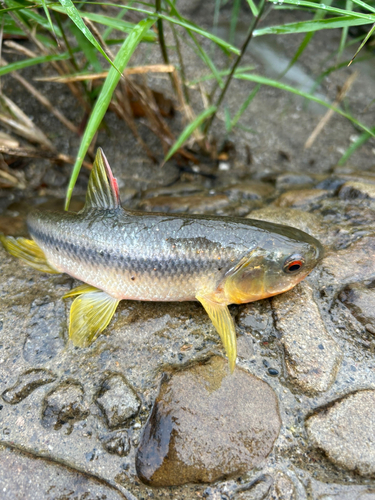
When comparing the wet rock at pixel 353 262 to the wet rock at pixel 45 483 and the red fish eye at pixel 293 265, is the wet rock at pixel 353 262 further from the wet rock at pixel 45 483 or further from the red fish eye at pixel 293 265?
the wet rock at pixel 45 483

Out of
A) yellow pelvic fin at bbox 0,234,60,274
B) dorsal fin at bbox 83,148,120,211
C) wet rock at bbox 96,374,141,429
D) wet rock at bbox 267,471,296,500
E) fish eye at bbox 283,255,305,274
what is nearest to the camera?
wet rock at bbox 267,471,296,500

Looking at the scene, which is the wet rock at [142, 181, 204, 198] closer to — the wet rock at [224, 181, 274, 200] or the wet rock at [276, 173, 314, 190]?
the wet rock at [224, 181, 274, 200]

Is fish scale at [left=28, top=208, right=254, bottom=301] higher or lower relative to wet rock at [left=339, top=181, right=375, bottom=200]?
lower

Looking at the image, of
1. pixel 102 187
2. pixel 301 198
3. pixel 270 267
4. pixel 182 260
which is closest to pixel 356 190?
pixel 301 198

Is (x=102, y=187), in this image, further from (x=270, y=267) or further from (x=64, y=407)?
(x=64, y=407)

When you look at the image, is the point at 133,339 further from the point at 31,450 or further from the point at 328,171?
the point at 328,171

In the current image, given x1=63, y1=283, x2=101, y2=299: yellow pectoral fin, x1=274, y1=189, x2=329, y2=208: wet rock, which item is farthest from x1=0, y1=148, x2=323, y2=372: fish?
x1=274, y1=189, x2=329, y2=208: wet rock
